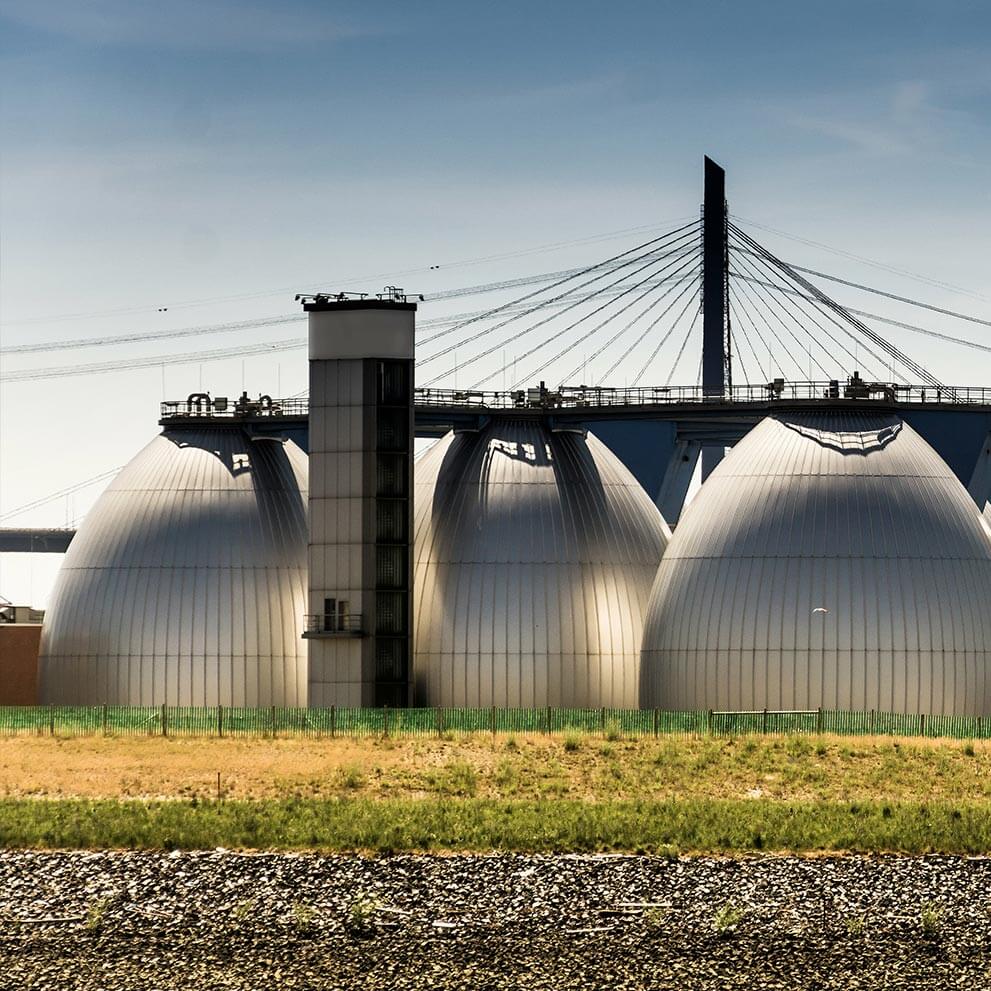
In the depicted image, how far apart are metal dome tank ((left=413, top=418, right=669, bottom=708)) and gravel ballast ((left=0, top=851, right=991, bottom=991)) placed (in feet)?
136

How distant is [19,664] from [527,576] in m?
27.5

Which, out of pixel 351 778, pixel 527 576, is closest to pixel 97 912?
pixel 351 778

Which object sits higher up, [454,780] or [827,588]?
[827,588]

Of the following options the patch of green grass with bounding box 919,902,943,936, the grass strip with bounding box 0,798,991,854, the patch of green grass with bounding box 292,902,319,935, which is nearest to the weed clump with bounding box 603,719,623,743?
the grass strip with bounding box 0,798,991,854

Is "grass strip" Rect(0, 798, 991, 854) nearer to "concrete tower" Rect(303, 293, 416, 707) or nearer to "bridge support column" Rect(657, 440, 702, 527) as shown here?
"concrete tower" Rect(303, 293, 416, 707)

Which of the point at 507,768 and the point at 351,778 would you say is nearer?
the point at 351,778

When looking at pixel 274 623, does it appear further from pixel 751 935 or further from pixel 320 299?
pixel 751 935

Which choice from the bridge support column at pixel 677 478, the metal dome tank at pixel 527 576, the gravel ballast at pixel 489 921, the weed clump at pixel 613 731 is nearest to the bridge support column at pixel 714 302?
Answer: the bridge support column at pixel 677 478

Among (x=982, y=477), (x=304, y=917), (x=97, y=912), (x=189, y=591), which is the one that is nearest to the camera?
(x=304, y=917)

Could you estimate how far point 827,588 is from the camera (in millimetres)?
102375

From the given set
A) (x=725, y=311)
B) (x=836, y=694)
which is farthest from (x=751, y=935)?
(x=725, y=311)

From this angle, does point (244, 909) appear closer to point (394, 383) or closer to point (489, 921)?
point (489, 921)

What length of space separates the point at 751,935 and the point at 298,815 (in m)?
17.0

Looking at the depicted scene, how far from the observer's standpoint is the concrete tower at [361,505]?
106 m
